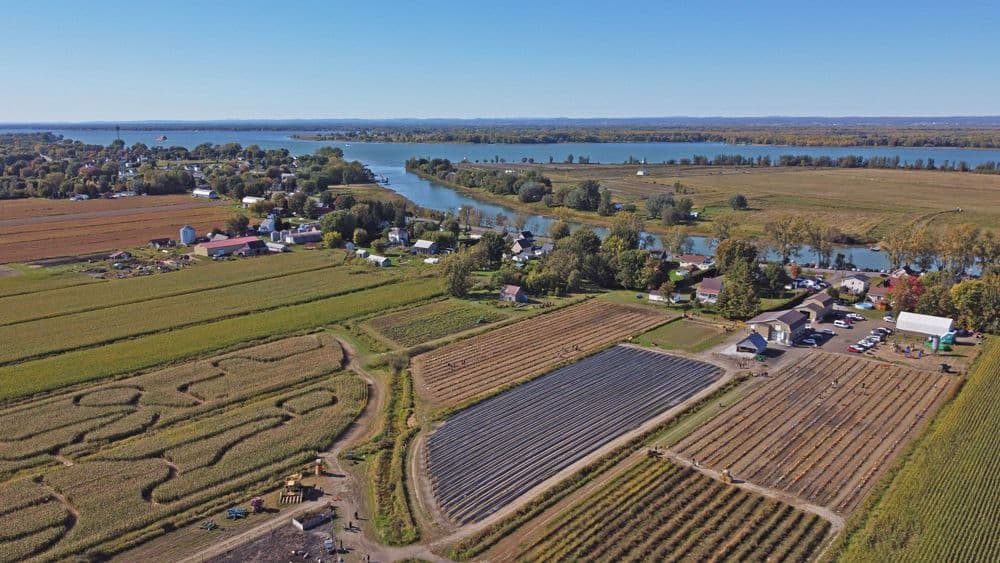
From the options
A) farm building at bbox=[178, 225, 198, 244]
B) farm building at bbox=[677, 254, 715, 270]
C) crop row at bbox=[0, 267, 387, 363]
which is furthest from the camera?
farm building at bbox=[178, 225, 198, 244]

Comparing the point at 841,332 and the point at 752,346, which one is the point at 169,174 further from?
the point at 841,332

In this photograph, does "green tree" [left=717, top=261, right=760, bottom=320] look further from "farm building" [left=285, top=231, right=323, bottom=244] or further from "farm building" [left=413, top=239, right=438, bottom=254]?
"farm building" [left=285, top=231, right=323, bottom=244]

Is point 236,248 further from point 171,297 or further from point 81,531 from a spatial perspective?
point 81,531

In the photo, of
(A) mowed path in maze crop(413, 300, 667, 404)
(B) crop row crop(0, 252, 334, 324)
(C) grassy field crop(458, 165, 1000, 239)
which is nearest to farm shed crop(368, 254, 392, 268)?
(B) crop row crop(0, 252, 334, 324)

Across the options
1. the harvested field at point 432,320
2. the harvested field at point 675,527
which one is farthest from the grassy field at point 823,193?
the harvested field at point 675,527

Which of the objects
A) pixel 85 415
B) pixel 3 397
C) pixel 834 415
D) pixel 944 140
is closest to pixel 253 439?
pixel 85 415

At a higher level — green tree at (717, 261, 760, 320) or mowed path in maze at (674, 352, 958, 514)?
green tree at (717, 261, 760, 320)

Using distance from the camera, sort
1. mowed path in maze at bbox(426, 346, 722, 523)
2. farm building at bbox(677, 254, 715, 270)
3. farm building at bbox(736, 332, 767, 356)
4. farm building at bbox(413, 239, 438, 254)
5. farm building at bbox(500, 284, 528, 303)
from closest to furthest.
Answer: mowed path in maze at bbox(426, 346, 722, 523), farm building at bbox(736, 332, 767, 356), farm building at bbox(500, 284, 528, 303), farm building at bbox(677, 254, 715, 270), farm building at bbox(413, 239, 438, 254)
